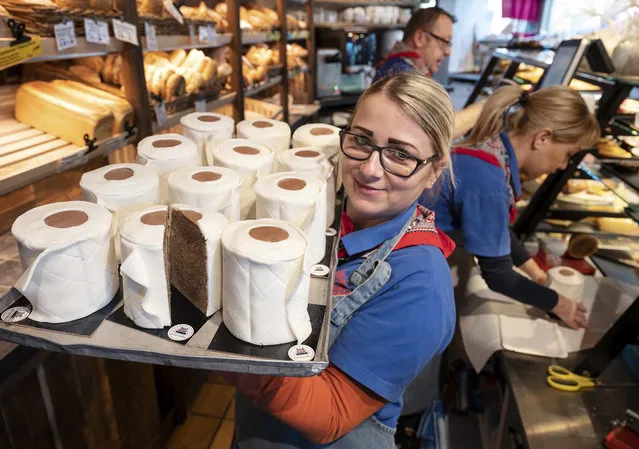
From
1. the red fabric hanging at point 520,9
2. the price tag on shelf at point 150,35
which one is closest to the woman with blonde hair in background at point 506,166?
the price tag on shelf at point 150,35

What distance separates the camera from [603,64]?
1975 millimetres

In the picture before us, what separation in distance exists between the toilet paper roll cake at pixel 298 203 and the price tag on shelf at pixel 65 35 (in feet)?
3.14

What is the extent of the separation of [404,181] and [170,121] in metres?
1.54

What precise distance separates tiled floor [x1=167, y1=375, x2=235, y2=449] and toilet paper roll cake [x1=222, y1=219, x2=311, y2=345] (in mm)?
1834

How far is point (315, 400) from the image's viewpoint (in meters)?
0.93

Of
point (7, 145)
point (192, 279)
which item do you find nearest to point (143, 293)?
point (192, 279)

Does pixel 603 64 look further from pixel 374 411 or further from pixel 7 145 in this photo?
pixel 7 145

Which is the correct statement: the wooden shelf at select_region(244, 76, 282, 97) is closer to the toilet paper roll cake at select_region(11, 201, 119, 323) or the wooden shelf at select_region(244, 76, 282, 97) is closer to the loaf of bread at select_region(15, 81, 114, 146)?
the loaf of bread at select_region(15, 81, 114, 146)

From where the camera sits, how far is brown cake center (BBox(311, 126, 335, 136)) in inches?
55.5

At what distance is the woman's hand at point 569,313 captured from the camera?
5.96 ft

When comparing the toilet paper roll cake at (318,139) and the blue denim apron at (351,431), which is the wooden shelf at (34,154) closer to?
the toilet paper roll cake at (318,139)

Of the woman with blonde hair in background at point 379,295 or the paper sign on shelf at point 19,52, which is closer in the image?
the woman with blonde hair in background at point 379,295

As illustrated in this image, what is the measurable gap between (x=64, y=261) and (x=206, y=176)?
33 centimetres

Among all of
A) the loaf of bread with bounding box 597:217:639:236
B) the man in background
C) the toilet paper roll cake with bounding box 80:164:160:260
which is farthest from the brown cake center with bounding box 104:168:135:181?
the loaf of bread with bounding box 597:217:639:236
